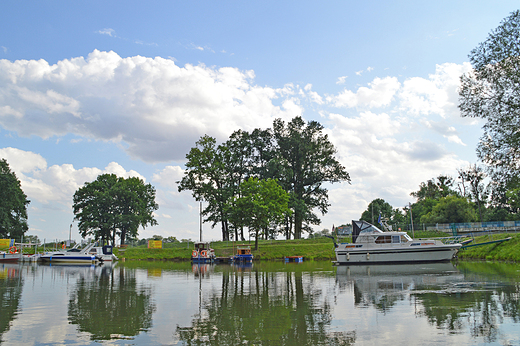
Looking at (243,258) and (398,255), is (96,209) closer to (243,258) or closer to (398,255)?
(243,258)

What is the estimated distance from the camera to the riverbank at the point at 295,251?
35719 millimetres

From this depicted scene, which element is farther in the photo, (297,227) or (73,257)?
(297,227)

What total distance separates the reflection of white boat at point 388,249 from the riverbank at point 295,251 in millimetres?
4128

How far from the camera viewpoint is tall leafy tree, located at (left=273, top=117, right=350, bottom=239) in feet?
209

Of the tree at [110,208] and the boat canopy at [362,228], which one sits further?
the tree at [110,208]

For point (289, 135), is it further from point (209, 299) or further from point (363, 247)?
point (209, 299)

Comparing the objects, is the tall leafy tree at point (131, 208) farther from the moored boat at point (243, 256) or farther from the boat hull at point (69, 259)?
the moored boat at point (243, 256)

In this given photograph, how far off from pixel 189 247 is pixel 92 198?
2664 centimetres

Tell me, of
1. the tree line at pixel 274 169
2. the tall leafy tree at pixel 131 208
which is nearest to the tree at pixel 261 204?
the tree line at pixel 274 169

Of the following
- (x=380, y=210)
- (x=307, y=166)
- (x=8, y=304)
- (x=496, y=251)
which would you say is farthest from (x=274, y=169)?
(x=380, y=210)

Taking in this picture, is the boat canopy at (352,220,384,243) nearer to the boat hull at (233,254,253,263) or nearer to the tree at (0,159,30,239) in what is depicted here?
the boat hull at (233,254,253,263)

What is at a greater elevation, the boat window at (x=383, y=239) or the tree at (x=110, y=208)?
the tree at (x=110, y=208)

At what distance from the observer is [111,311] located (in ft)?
41.7

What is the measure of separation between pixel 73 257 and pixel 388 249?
37.7 m
